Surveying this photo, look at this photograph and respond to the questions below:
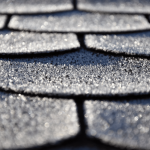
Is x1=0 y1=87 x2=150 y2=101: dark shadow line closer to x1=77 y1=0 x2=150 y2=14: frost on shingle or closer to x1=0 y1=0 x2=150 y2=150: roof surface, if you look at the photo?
x1=0 y1=0 x2=150 y2=150: roof surface

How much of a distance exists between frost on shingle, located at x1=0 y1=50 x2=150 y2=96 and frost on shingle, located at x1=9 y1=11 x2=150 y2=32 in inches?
5.9

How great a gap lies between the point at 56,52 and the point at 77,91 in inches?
6.8

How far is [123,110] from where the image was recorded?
375 mm

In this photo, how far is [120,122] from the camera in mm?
349

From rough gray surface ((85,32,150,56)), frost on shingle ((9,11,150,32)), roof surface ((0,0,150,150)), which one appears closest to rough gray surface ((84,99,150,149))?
roof surface ((0,0,150,150))

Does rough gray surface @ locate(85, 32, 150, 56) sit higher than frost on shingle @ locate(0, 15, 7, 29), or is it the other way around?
frost on shingle @ locate(0, 15, 7, 29)

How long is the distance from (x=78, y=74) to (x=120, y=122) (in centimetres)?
16

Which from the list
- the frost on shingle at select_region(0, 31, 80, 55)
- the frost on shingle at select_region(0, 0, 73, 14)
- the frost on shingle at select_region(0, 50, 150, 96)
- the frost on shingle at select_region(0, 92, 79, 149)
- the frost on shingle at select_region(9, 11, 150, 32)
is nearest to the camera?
the frost on shingle at select_region(0, 92, 79, 149)

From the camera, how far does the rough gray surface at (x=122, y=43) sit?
1.81ft

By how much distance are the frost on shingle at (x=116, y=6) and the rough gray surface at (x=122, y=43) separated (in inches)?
7.3

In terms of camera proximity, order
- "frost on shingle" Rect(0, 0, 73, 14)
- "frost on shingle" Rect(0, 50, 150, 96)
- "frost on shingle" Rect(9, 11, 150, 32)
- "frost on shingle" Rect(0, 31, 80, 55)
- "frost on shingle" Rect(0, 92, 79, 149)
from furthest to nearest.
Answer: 1. "frost on shingle" Rect(0, 0, 73, 14)
2. "frost on shingle" Rect(9, 11, 150, 32)
3. "frost on shingle" Rect(0, 31, 80, 55)
4. "frost on shingle" Rect(0, 50, 150, 96)
5. "frost on shingle" Rect(0, 92, 79, 149)

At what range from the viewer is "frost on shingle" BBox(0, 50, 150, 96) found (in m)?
0.42

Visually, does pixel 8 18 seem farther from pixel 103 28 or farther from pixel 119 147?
pixel 119 147

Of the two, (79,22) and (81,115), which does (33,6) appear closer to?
(79,22)
